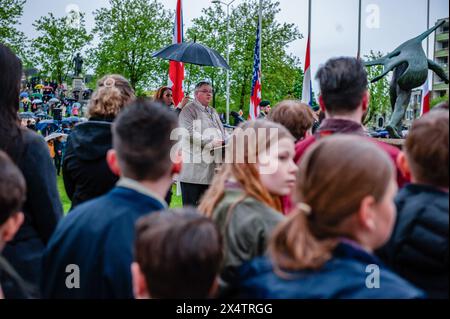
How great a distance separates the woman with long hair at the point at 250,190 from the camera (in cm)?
243

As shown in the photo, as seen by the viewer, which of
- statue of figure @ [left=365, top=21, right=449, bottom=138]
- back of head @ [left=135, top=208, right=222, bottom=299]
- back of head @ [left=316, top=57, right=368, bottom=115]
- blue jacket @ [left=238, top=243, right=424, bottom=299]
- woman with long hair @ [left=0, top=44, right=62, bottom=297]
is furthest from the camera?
statue of figure @ [left=365, top=21, right=449, bottom=138]

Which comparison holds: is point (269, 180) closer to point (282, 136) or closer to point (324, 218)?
point (282, 136)

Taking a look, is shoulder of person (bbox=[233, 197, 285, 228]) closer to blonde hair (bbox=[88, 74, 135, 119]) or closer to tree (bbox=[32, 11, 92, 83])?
blonde hair (bbox=[88, 74, 135, 119])

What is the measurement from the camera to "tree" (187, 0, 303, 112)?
1533 inches

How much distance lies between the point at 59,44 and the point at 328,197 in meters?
40.8

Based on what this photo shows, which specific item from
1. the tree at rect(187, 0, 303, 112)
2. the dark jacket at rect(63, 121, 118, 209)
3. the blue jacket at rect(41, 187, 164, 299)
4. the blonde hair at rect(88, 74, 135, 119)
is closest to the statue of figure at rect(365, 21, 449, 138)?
the blonde hair at rect(88, 74, 135, 119)

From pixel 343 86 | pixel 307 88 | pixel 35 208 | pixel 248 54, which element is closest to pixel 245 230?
pixel 35 208

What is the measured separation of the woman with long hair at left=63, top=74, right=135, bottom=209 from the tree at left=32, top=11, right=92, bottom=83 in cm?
3753

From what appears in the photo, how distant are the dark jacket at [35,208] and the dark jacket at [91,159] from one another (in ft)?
3.25

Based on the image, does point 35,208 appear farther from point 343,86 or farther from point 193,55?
point 193,55

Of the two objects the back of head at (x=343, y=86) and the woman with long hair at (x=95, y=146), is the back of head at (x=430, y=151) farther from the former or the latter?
the woman with long hair at (x=95, y=146)
